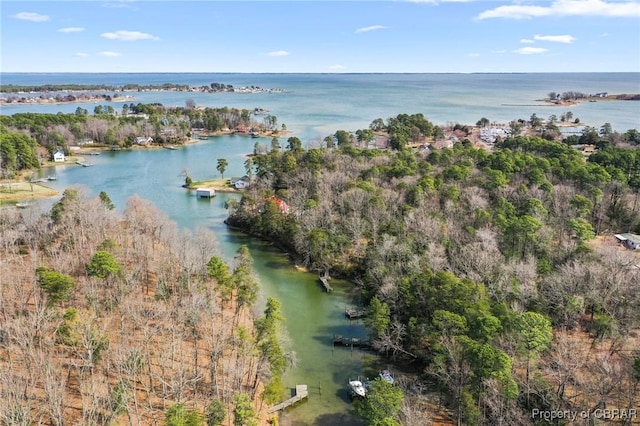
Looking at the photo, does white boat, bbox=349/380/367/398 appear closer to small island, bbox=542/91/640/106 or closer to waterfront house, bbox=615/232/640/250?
waterfront house, bbox=615/232/640/250

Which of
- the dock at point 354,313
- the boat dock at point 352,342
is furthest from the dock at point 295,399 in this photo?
the dock at point 354,313

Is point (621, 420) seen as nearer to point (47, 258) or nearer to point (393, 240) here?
point (393, 240)

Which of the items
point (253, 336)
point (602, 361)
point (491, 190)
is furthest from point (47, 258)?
point (491, 190)

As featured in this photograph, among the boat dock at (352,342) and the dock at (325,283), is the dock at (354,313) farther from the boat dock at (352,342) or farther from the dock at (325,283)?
the dock at (325,283)

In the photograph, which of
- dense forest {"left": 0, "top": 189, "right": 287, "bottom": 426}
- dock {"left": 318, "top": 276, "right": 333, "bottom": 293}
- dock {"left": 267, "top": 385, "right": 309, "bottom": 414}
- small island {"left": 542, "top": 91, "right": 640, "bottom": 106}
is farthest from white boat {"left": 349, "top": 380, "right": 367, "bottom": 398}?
small island {"left": 542, "top": 91, "right": 640, "bottom": 106}

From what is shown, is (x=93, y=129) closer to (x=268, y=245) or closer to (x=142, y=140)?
(x=142, y=140)
